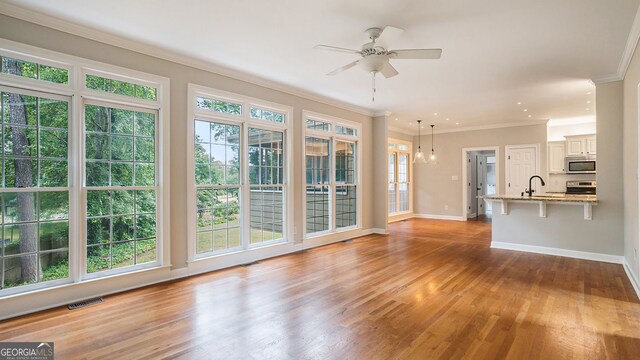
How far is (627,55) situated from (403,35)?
2.83 meters

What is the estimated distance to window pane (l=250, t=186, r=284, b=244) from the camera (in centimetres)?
492

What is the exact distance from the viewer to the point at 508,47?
369 centimetres

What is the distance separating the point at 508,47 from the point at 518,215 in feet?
10.4

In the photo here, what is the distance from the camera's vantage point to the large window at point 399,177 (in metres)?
9.44

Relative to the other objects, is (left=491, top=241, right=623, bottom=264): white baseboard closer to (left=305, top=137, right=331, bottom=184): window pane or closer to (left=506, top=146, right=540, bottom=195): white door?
(left=305, top=137, right=331, bottom=184): window pane

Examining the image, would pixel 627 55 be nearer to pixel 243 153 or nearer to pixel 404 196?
pixel 243 153

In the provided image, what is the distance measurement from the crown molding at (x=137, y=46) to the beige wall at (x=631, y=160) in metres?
4.30

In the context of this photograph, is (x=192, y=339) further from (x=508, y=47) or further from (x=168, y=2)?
(x=508, y=47)

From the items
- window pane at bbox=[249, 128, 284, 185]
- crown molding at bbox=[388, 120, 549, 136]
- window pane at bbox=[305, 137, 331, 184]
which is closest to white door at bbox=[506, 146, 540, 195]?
crown molding at bbox=[388, 120, 549, 136]

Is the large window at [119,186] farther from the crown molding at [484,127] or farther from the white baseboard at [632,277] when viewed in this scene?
the crown molding at [484,127]

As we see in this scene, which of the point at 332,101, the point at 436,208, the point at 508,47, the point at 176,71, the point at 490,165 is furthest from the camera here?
the point at 490,165

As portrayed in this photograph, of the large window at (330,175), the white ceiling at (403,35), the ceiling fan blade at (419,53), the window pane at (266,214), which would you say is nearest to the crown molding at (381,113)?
the large window at (330,175)

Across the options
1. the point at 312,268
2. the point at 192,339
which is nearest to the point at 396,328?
the point at 192,339

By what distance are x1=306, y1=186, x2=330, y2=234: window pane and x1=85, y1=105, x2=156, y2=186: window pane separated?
9.35 ft
